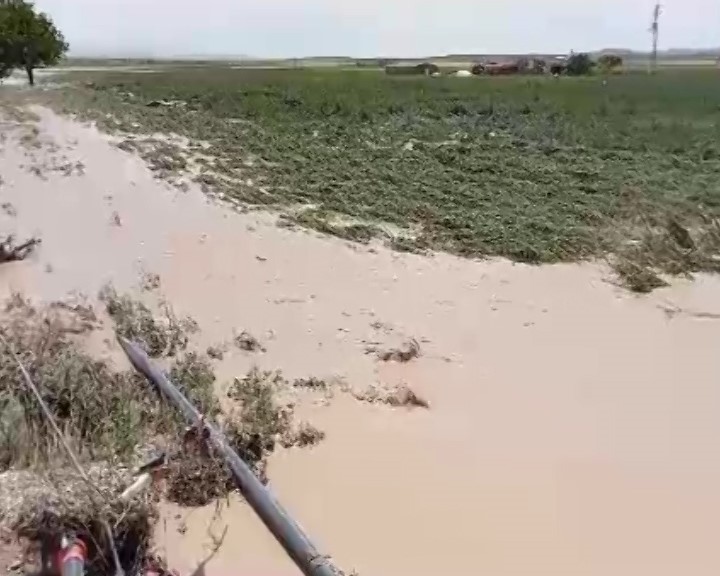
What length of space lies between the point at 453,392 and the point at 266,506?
91.2 inches

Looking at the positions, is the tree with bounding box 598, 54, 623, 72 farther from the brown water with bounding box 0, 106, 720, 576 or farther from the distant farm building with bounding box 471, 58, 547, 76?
the brown water with bounding box 0, 106, 720, 576

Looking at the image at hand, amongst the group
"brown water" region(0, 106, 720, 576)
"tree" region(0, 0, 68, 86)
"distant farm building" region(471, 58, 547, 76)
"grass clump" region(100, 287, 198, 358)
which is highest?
"tree" region(0, 0, 68, 86)

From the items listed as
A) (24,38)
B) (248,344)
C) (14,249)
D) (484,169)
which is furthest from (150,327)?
(24,38)

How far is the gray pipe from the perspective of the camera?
3714 millimetres

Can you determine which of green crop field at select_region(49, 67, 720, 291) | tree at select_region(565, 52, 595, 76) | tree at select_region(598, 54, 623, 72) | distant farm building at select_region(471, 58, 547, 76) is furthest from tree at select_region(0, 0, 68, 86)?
tree at select_region(598, 54, 623, 72)

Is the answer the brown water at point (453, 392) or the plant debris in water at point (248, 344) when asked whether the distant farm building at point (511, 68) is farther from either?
the plant debris in water at point (248, 344)

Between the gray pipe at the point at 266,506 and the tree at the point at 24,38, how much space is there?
35989 mm

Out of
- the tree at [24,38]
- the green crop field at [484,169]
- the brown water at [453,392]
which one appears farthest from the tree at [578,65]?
the brown water at [453,392]

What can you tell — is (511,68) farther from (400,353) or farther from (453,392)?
(453,392)

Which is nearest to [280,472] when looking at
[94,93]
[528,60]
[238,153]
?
[238,153]

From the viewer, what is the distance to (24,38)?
122ft

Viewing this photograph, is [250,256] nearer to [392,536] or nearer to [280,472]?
[280,472]

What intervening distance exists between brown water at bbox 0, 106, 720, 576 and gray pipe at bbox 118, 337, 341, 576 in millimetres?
83

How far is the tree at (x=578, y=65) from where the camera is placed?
51394mm
